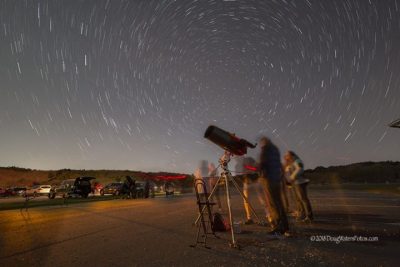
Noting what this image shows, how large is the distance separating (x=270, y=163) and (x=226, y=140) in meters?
1.34

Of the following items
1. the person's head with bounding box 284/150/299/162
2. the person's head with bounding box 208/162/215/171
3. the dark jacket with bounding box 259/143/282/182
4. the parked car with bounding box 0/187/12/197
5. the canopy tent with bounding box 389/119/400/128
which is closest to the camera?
the dark jacket with bounding box 259/143/282/182

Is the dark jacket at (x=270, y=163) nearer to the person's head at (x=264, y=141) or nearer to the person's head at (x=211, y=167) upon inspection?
the person's head at (x=264, y=141)

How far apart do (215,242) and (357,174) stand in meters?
71.2

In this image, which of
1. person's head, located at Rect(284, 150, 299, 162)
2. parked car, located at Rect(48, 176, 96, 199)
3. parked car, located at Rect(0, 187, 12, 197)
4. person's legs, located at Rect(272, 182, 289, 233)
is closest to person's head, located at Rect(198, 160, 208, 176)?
person's head, located at Rect(284, 150, 299, 162)

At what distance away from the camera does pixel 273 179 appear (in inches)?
270

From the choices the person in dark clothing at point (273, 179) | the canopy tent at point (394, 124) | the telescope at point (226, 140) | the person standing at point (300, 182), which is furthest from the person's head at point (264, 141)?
the canopy tent at point (394, 124)

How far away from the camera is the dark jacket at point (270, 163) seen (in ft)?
22.6

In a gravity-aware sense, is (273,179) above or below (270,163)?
below

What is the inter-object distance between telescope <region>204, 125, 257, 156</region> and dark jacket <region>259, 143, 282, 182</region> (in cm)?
65

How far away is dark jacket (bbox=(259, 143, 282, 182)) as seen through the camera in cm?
688

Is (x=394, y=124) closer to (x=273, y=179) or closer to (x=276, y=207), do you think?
(x=273, y=179)

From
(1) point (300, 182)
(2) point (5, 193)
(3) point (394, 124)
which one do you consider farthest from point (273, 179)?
(2) point (5, 193)

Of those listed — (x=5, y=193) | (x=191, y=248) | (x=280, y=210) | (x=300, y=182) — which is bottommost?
(x=191, y=248)

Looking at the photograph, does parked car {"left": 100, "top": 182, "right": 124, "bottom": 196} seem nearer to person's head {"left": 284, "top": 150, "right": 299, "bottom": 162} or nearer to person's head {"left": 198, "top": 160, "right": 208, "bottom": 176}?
person's head {"left": 198, "top": 160, "right": 208, "bottom": 176}
